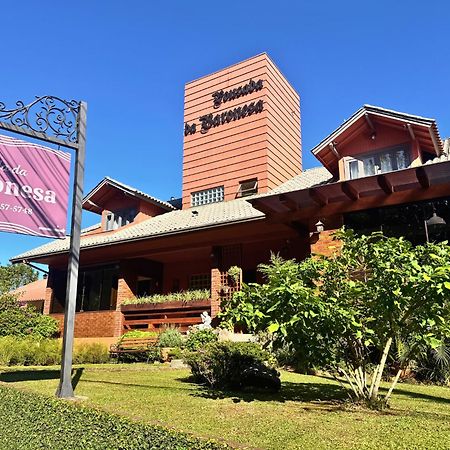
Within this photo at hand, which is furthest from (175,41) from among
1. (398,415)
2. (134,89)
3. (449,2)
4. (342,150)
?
(398,415)

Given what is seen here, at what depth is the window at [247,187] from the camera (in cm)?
1937

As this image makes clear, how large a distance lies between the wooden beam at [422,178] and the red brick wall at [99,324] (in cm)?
1300

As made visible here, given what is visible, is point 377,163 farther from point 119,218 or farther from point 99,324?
point 99,324

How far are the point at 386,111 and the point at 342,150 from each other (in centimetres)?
182

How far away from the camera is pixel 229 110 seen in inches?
843

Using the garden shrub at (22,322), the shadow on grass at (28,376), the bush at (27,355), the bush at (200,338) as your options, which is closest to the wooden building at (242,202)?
the garden shrub at (22,322)

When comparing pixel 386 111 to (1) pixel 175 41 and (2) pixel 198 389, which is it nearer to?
(1) pixel 175 41

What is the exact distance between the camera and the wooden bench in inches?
531

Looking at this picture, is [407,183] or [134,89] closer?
[407,183]

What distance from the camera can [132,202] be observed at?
67.7 ft

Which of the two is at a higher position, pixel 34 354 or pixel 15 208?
pixel 15 208

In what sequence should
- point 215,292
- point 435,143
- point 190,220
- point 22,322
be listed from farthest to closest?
point 22,322 < point 190,220 < point 215,292 < point 435,143

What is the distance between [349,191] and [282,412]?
785cm

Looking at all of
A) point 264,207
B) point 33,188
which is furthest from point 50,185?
point 264,207
